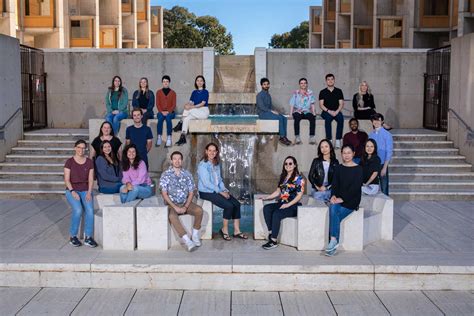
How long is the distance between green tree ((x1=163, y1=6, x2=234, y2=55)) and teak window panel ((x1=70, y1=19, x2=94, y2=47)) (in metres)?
30.9

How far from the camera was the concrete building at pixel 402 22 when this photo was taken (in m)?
29.9

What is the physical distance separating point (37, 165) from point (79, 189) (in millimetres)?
6202

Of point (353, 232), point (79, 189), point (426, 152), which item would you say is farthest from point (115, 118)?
point (426, 152)

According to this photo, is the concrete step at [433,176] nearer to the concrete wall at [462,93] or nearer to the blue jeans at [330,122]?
the concrete wall at [462,93]

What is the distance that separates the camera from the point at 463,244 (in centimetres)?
858

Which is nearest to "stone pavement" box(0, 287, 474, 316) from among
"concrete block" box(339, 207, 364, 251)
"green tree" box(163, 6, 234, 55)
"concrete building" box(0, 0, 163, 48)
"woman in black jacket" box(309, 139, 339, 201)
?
"concrete block" box(339, 207, 364, 251)

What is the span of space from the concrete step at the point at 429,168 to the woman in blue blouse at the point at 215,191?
622 cm

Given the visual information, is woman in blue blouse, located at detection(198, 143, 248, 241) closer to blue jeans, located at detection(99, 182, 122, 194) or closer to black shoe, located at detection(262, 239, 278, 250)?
black shoe, located at detection(262, 239, 278, 250)

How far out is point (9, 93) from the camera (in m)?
15.1

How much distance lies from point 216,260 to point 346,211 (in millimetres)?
1882

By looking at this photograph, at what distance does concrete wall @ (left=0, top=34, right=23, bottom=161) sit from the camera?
14.7 metres

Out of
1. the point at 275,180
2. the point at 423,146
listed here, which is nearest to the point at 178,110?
the point at 275,180

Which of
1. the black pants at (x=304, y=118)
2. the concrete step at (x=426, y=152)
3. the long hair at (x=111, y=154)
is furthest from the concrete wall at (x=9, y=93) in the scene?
the concrete step at (x=426, y=152)

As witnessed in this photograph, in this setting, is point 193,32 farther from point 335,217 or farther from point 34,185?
point 335,217
